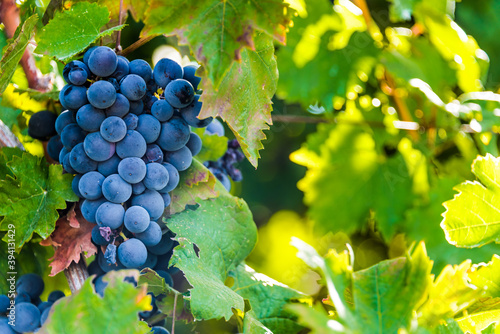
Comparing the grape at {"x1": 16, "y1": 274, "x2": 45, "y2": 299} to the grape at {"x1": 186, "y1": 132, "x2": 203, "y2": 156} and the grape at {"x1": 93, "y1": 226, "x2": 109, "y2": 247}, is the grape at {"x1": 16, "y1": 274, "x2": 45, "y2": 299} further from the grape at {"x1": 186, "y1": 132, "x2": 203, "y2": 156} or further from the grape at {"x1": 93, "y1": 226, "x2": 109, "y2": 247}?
the grape at {"x1": 186, "y1": 132, "x2": 203, "y2": 156}

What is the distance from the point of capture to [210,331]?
1.42m

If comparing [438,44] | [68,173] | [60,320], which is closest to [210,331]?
[68,173]

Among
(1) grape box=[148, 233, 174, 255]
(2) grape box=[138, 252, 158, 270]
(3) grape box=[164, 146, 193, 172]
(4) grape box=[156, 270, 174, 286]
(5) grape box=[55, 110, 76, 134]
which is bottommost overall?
(4) grape box=[156, 270, 174, 286]

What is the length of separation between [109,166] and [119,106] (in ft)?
0.30

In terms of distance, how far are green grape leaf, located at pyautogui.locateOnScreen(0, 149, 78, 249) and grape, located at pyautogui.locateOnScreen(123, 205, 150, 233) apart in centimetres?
10

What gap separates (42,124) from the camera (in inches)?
30.2

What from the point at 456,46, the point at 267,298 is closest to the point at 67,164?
the point at 267,298

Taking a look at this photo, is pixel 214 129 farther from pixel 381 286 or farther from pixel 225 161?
pixel 381 286

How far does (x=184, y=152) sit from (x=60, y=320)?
0.32 m

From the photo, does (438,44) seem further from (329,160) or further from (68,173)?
(68,173)

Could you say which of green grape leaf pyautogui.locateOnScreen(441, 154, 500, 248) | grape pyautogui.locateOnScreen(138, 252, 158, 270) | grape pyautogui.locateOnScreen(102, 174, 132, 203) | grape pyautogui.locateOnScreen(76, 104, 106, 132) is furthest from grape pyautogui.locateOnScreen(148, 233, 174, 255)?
green grape leaf pyautogui.locateOnScreen(441, 154, 500, 248)

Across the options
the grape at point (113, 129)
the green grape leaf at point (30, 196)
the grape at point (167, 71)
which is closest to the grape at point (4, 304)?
the green grape leaf at point (30, 196)

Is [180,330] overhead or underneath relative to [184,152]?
underneath

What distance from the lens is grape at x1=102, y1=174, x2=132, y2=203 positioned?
675mm
